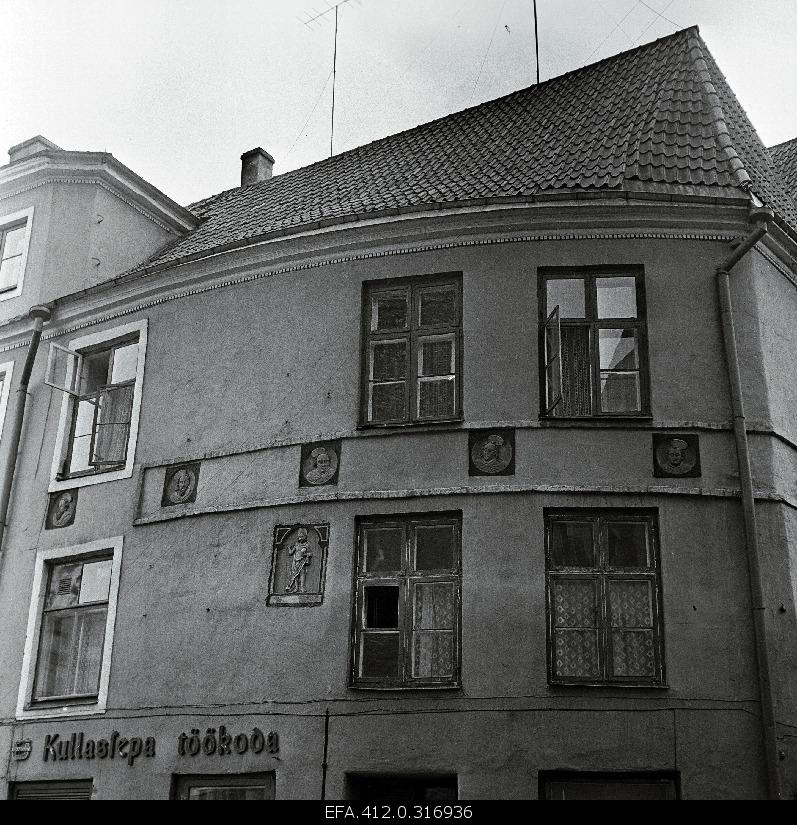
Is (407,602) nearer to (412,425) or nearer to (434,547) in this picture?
(434,547)

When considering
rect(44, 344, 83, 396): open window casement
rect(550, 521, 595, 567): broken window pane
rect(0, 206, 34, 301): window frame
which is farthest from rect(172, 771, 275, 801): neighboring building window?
rect(0, 206, 34, 301): window frame

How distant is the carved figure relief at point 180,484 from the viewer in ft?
51.4

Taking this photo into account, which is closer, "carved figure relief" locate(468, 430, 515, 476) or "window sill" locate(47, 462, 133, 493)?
"carved figure relief" locate(468, 430, 515, 476)

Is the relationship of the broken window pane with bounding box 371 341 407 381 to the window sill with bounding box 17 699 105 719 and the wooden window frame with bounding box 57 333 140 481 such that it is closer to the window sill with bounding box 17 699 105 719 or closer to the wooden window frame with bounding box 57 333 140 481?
the wooden window frame with bounding box 57 333 140 481

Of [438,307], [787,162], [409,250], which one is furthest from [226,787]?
[787,162]

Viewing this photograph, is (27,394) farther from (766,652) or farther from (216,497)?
(766,652)

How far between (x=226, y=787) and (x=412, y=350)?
5588 millimetres

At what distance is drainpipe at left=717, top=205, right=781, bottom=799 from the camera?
12539 mm

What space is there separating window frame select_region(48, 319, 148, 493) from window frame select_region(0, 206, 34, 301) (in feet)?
5.62

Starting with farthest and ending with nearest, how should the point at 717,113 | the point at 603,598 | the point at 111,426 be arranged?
the point at 111,426, the point at 717,113, the point at 603,598

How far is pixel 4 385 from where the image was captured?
60.5ft

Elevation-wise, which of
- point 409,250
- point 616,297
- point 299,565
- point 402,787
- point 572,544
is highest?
point 409,250

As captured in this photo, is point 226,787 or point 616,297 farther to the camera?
point 616,297

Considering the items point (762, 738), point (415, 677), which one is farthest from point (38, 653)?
point (762, 738)
